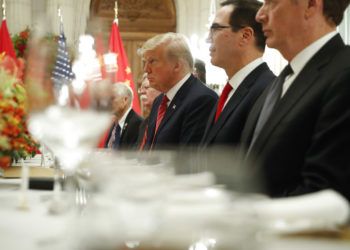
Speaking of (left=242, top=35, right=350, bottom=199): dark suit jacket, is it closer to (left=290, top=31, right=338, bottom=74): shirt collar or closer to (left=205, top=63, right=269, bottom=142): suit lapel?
(left=290, top=31, right=338, bottom=74): shirt collar

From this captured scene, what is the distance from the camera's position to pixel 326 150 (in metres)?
1.32

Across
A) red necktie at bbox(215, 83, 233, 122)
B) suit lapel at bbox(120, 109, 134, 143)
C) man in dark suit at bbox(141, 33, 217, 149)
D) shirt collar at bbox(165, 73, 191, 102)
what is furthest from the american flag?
suit lapel at bbox(120, 109, 134, 143)

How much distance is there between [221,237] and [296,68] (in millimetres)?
1212

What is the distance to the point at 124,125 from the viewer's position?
4863 mm

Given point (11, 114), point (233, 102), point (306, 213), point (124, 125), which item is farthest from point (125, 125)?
point (306, 213)

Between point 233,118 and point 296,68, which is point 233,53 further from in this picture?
point 296,68

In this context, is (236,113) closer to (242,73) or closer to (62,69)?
(242,73)

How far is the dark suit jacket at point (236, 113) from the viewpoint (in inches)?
90.3

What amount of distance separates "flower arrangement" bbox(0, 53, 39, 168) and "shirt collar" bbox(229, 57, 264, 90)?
1.25 meters

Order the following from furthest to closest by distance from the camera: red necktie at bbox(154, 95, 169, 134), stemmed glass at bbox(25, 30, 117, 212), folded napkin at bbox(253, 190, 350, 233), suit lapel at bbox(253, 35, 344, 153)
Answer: red necktie at bbox(154, 95, 169, 134) → suit lapel at bbox(253, 35, 344, 153) → stemmed glass at bbox(25, 30, 117, 212) → folded napkin at bbox(253, 190, 350, 233)

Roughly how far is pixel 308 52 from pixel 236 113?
649 millimetres

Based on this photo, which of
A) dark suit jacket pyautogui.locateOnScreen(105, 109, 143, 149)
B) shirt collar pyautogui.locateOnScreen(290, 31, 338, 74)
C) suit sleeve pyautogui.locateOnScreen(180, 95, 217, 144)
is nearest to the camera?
shirt collar pyautogui.locateOnScreen(290, 31, 338, 74)

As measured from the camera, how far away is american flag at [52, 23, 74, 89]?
1.03 meters

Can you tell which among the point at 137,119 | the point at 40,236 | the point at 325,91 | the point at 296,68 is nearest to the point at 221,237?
the point at 40,236
